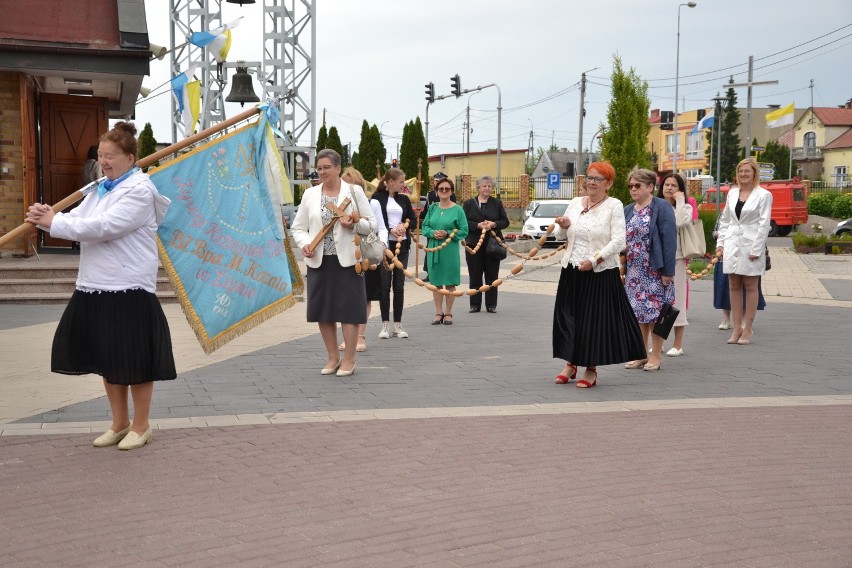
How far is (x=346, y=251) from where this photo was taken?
8.96 metres

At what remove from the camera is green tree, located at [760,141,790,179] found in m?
90.9

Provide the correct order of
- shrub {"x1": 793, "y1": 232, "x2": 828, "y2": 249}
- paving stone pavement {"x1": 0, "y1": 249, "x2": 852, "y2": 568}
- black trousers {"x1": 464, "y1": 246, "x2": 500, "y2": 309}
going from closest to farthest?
paving stone pavement {"x1": 0, "y1": 249, "x2": 852, "y2": 568}, black trousers {"x1": 464, "y1": 246, "x2": 500, "y2": 309}, shrub {"x1": 793, "y1": 232, "x2": 828, "y2": 249}

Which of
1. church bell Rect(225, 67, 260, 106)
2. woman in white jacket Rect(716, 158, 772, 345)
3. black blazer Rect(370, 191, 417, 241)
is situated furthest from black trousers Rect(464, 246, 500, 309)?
church bell Rect(225, 67, 260, 106)

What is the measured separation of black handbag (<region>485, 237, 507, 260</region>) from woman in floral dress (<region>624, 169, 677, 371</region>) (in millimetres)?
4872

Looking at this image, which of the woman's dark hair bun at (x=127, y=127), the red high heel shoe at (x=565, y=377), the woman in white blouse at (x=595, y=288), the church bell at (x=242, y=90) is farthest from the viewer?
the church bell at (x=242, y=90)

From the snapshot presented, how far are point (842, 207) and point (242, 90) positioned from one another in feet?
143

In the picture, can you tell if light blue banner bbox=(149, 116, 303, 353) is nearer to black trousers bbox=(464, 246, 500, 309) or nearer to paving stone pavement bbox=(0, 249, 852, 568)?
paving stone pavement bbox=(0, 249, 852, 568)

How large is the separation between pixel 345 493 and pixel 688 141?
352 feet

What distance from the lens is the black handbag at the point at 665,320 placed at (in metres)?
9.42

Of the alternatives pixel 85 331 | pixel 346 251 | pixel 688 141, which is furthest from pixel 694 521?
pixel 688 141

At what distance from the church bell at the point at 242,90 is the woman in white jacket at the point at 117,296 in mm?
14409

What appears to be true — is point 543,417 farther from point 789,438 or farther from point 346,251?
point 346,251

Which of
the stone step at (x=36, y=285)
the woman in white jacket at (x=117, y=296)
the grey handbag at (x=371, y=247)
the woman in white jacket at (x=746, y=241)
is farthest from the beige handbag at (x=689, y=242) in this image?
the stone step at (x=36, y=285)

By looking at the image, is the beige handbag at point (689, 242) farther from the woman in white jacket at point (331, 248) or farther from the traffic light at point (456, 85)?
the traffic light at point (456, 85)
